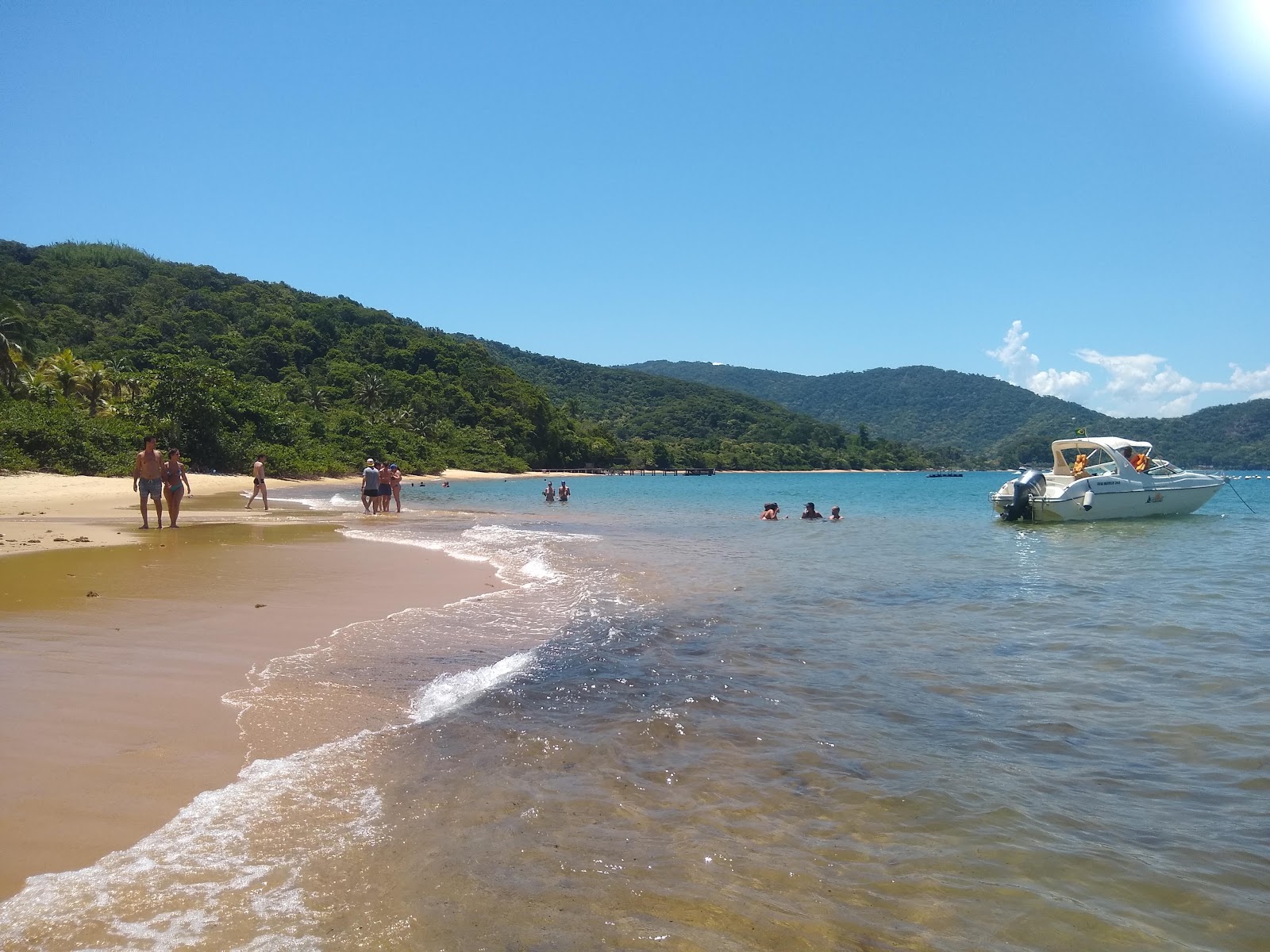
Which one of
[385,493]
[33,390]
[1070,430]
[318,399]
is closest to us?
[385,493]

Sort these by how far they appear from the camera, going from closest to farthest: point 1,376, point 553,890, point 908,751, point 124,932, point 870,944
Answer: point 124,932 < point 870,944 < point 553,890 < point 908,751 < point 1,376

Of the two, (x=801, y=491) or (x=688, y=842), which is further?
(x=801, y=491)

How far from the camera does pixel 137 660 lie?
6.11 metres

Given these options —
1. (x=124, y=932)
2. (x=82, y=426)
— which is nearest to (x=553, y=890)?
(x=124, y=932)

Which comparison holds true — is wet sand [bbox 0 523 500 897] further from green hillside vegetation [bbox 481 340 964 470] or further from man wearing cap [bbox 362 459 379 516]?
green hillside vegetation [bbox 481 340 964 470]

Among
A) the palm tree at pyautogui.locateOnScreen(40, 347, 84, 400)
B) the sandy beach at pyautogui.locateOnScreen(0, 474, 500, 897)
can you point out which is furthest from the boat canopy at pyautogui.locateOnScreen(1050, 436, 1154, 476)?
the palm tree at pyautogui.locateOnScreen(40, 347, 84, 400)

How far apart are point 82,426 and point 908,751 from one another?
44.2 meters

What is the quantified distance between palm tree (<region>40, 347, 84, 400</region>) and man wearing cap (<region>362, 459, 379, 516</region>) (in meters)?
38.0

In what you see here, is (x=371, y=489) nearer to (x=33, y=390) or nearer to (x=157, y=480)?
(x=157, y=480)

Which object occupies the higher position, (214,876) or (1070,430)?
(1070,430)

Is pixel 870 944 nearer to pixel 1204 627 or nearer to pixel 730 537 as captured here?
pixel 1204 627

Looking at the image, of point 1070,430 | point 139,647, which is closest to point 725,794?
point 139,647

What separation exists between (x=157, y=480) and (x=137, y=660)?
42.6 ft

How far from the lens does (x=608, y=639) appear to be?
809cm
